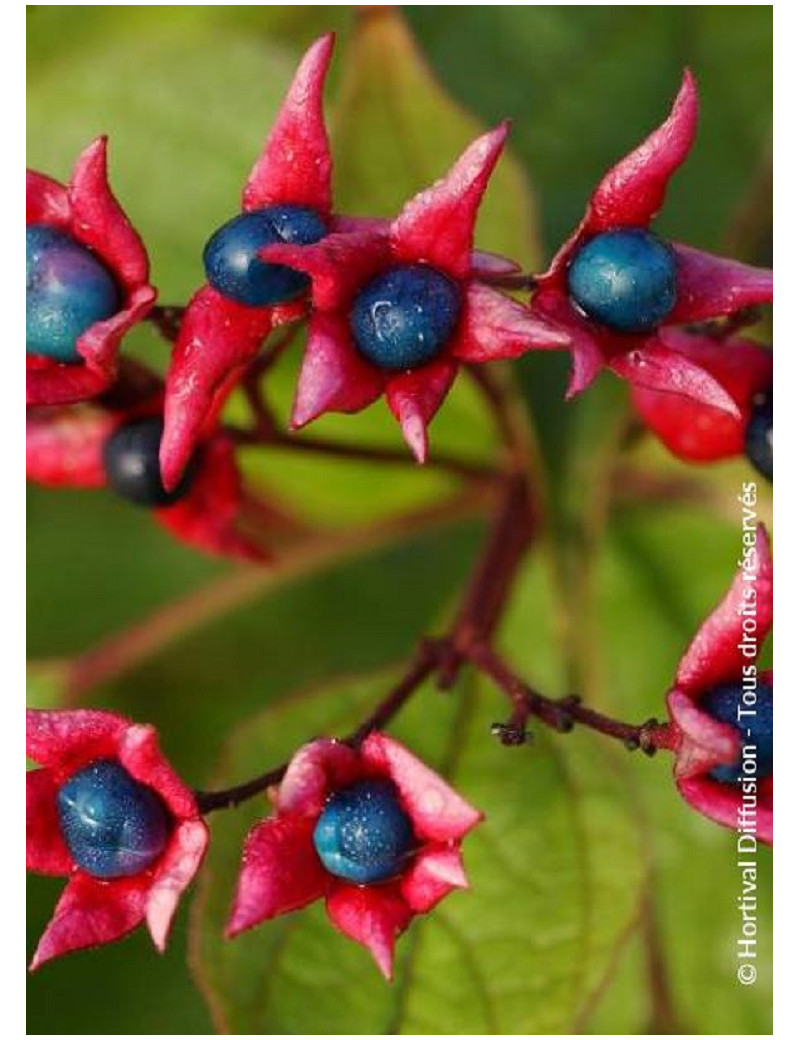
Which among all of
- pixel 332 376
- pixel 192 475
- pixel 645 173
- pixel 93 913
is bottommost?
pixel 93 913

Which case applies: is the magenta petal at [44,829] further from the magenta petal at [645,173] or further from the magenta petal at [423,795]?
the magenta petal at [645,173]

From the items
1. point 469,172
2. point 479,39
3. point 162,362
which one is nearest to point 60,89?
point 162,362

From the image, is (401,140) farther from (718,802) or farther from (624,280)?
(718,802)

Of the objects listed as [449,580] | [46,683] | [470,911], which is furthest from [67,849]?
[449,580]

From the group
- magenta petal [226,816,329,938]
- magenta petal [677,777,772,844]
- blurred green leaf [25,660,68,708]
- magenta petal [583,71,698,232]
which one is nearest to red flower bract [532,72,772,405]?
magenta petal [583,71,698,232]

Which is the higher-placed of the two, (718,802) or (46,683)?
(718,802)

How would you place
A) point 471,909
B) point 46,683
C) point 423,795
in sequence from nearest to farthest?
point 423,795
point 471,909
point 46,683

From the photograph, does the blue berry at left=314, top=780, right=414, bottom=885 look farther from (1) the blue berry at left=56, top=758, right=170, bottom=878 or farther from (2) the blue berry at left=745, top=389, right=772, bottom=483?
(2) the blue berry at left=745, top=389, right=772, bottom=483

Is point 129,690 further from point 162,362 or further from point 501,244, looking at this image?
point 501,244
